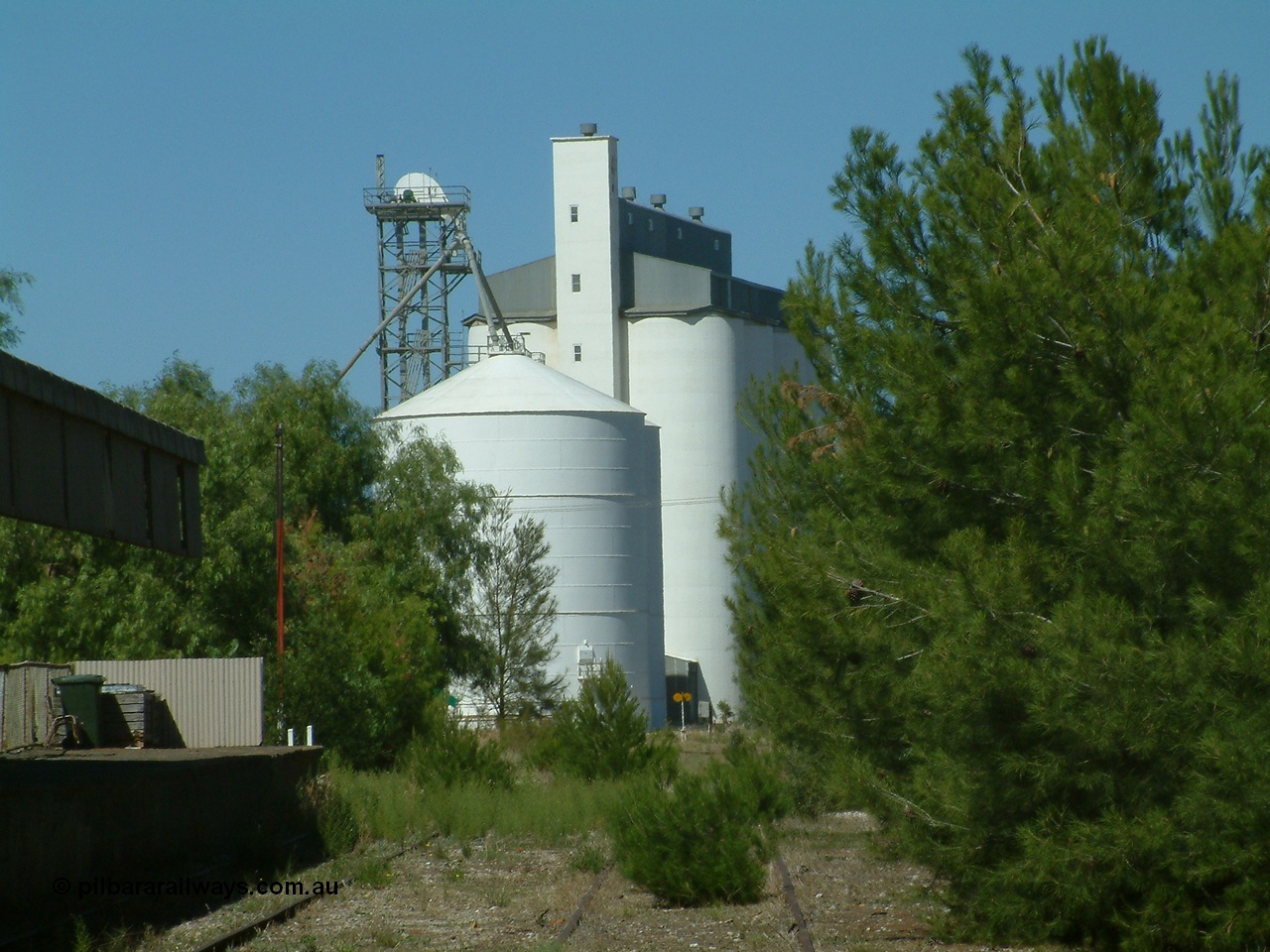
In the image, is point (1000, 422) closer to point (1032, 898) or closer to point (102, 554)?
point (1032, 898)

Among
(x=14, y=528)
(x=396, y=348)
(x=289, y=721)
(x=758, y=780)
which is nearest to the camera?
(x=758, y=780)

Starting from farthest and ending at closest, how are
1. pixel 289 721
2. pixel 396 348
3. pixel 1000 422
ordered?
pixel 396 348, pixel 289 721, pixel 1000 422

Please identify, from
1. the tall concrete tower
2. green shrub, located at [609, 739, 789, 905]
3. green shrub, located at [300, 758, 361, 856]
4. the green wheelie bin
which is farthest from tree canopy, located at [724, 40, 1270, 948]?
the tall concrete tower

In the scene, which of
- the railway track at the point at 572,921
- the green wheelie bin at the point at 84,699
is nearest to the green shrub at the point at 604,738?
the green wheelie bin at the point at 84,699

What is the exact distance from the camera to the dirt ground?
39.3ft

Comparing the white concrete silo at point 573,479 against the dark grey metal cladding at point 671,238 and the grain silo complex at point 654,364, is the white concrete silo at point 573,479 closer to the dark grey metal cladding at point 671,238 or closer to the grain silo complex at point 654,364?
the grain silo complex at point 654,364

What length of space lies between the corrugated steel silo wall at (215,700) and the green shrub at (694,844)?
10.2 m

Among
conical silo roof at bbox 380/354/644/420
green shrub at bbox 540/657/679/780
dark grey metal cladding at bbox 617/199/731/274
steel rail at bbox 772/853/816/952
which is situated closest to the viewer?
steel rail at bbox 772/853/816/952

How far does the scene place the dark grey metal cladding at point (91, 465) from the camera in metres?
11.3

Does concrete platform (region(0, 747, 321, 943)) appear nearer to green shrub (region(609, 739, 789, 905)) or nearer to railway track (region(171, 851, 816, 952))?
railway track (region(171, 851, 816, 952))

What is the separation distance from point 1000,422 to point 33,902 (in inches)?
342

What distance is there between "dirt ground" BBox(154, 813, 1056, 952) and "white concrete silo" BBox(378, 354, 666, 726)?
3520 centimetres

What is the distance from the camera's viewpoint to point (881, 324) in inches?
524

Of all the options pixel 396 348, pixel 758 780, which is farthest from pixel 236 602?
pixel 396 348
